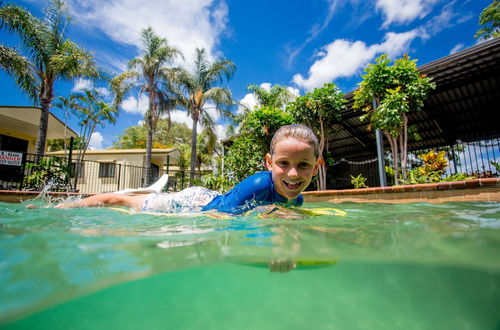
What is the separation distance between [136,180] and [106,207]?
15.2 meters

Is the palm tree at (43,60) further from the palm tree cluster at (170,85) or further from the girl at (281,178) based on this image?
the girl at (281,178)

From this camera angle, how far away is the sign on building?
29.4 ft

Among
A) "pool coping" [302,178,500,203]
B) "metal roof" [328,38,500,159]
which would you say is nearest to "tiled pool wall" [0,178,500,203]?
"pool coping" [302,178,500,203]

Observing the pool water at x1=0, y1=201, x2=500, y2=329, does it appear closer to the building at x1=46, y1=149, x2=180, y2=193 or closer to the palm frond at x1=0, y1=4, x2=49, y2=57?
the palm frond at x1=0, y1=4, x2=49, y2=57

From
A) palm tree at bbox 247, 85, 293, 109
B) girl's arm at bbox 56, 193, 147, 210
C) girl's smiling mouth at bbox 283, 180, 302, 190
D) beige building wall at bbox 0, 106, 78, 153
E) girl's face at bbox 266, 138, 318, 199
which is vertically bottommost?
girl's arm at bbox 56, 193, 147, 210

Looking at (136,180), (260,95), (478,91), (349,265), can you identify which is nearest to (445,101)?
(478,91)

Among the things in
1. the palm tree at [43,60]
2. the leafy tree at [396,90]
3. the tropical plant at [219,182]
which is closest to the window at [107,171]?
the palm tree at [43,60]

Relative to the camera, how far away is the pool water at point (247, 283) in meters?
1.06

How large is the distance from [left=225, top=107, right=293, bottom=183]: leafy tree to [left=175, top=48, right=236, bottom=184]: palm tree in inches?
290

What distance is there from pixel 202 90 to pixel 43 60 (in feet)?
29.5

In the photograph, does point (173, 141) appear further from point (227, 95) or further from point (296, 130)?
point (296, 130)

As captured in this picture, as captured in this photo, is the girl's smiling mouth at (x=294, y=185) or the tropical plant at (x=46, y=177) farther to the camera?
the tropical plant at (x=46, y=177)

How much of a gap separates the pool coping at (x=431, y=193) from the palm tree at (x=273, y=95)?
36.0ft

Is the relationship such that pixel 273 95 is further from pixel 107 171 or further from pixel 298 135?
pixel 298 135
